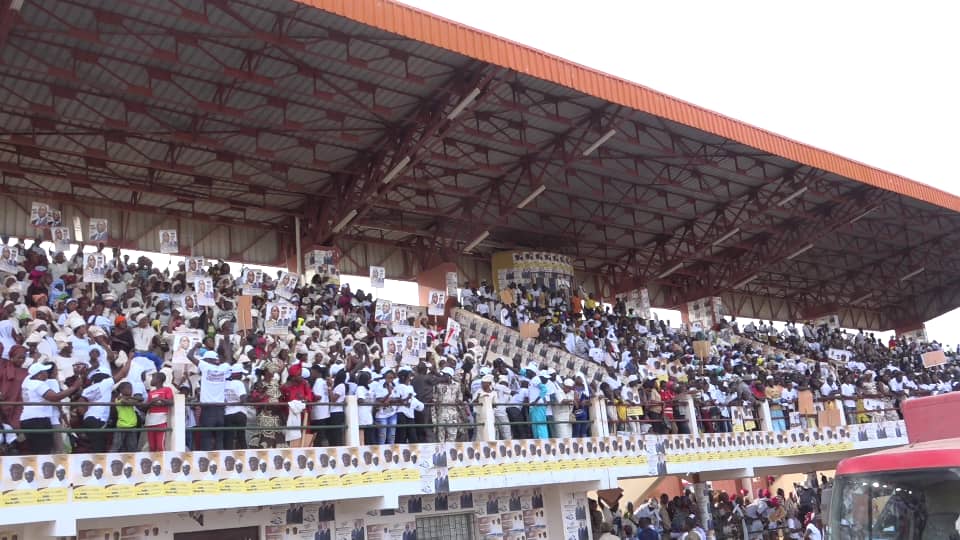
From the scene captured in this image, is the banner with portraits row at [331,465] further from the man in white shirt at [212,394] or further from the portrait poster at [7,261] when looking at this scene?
the portrait poster at [7,261]

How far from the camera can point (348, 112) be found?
68.8 ft

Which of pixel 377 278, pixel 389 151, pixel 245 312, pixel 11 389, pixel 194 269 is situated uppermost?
pixel 389 151

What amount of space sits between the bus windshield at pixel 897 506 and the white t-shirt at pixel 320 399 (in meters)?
6.82

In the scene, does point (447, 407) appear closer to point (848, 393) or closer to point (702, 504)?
point (702, 504)

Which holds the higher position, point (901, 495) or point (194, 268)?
point (194, 268)

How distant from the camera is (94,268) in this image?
15664 mm

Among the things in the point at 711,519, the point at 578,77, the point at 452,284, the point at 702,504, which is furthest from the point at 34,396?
the point at 452,284

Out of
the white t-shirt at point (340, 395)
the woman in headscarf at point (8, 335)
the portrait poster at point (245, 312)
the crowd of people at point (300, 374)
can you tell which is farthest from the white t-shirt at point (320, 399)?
the woman in headscarf at point (8, 335)

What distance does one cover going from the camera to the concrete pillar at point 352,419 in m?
12.7

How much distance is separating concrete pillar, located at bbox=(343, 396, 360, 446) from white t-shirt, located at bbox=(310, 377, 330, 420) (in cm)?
29

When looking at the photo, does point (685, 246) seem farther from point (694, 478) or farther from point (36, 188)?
point (36, 188)

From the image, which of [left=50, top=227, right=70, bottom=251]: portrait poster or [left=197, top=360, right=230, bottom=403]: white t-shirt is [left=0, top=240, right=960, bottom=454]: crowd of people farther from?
[left=50, top=227, right=70, bottom=251]: portrait poster

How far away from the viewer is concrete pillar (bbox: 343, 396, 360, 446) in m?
12.7

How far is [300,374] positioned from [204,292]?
4.72 meters
